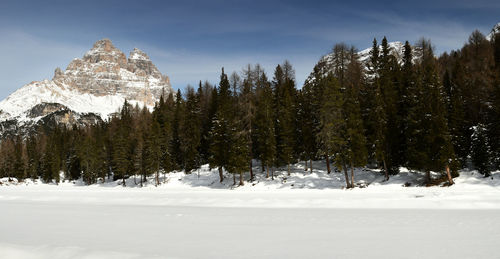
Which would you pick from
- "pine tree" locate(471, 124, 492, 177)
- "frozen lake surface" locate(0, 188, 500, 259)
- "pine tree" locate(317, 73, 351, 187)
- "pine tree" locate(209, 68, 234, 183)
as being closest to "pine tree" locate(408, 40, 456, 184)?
"pine tree" locate(471, 124, 492, 177)

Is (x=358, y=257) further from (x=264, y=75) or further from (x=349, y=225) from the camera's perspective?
(x=264, y=75)

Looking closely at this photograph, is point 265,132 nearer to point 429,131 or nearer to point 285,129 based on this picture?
point 285,129

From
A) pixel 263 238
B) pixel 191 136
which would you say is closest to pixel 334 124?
pixel 263 238

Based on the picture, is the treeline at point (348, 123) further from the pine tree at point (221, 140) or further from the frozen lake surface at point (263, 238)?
the frozen lake surface at point (263, 238)

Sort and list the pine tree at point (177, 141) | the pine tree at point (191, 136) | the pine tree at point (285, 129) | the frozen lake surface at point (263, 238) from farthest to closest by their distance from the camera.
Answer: the pine tree at point (177, 141) → the pine tree at point (191, 136) → the pine tree at point (285, 129) → the frozen lake surface at point (263, 238)

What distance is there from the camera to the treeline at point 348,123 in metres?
32.3

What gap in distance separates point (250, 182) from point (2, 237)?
35055 millimetres

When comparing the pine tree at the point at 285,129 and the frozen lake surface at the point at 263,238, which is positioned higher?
the pine tree at the point at 285,129

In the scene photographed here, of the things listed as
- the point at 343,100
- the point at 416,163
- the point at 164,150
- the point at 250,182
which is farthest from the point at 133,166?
the point at 416,163

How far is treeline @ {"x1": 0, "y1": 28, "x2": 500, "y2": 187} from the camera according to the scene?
32281mm

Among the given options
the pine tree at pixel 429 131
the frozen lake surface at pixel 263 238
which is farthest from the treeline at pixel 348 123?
the frozen lake surface at pixel 263 238

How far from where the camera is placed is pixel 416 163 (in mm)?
32531

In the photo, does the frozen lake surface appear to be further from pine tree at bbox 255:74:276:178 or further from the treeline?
pine tree at bbox 255:74:276:178

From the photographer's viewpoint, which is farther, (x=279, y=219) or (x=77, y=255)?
(x=279, y=219)
